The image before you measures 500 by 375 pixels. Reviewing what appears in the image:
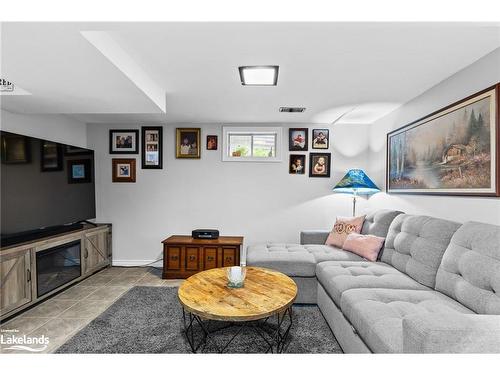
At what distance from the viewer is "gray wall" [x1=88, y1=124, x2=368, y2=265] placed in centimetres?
387

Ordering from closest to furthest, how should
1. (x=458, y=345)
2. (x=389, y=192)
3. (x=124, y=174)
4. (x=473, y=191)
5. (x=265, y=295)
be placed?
(x=458, y=345), (x=265, y=295), (x=473, y=191), (x=389, y=192), (x=124, y=174)

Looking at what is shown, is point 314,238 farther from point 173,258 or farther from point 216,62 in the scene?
point 216,62

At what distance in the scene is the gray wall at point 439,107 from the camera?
1.78 meters

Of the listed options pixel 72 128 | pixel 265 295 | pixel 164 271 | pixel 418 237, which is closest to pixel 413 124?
pixel 418 237

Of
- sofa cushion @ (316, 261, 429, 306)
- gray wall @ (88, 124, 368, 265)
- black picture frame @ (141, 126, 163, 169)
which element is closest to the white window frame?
gray wall @ (88, 124, 368, 265)

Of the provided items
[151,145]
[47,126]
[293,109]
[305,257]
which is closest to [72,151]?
[47,126]

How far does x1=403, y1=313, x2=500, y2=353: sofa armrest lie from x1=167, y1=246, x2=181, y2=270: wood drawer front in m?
2.87

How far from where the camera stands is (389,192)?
10.7 ft

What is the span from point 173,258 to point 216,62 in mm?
2527

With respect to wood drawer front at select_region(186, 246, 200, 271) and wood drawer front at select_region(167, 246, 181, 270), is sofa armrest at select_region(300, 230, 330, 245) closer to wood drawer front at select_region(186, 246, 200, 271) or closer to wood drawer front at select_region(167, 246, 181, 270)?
wood drawer front at select_region(186, 246, 200, 271)

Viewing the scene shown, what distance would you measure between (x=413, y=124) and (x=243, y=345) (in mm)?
2780

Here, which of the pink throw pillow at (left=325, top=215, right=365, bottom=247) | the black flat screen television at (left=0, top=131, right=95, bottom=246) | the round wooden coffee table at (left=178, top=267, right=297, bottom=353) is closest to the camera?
the round wooden coffee table at (left=178, top=267, right=297, bottom=353)

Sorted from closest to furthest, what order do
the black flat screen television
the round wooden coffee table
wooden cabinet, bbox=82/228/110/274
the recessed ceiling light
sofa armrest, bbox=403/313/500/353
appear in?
sofa armrest, bbox=403/313/500/353 < the round wooden coffee table < the recessed ceiling light < the black flat screen television < wooden cabinet, bbox=82/228/110/274
